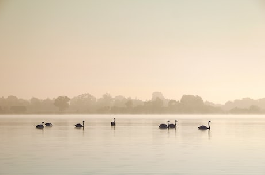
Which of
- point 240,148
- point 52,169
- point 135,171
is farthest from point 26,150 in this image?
point 240,148

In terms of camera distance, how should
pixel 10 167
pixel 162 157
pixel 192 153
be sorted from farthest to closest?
pixel 192 153
pixel 162 157
pixel 10 167

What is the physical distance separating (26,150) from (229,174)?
21.0m

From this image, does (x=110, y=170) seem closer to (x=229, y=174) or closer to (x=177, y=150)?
(x=229, y=174)

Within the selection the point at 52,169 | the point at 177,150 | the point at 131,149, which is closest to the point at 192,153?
the point at 177,150

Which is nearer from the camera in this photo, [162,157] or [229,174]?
[229,174]

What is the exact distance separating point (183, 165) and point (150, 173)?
4.52 meters

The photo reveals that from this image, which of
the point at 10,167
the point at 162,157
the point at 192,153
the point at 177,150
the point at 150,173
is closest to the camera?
the point at 150,173

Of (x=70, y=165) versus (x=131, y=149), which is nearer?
(x=70, y=165)

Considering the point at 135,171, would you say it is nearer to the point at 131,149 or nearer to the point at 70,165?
the point at 70,165

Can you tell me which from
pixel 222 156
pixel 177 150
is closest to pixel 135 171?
pixel 222 156

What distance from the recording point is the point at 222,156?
37250mm

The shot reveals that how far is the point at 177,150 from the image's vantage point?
42.2 metres

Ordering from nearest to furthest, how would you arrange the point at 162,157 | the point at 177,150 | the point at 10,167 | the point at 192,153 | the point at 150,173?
the point at 150,173
the point at 10,167
the point at 162,157
the point at 192,153
the point at 177,150

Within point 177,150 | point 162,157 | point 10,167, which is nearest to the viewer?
point 10,167
